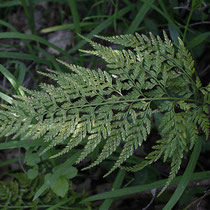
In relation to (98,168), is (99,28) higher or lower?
higher

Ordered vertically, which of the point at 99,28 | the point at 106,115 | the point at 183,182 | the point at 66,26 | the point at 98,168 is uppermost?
the point at 66,26

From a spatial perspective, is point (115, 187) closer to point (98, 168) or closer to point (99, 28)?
point (98, 168)

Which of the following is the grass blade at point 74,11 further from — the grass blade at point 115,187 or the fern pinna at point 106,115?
the grass blade at point 115,187

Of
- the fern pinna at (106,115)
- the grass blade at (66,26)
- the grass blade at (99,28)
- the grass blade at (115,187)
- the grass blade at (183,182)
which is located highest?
the grass blade at (66,26)

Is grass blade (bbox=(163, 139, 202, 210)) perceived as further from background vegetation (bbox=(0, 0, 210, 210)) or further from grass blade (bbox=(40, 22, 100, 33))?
grass blade (bbox=(40, 22, 100, 33))

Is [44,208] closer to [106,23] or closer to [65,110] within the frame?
[65,110]

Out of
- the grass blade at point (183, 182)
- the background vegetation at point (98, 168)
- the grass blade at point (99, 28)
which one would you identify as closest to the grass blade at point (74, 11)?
the background vegetation at point (98, 168)

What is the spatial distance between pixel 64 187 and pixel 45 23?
Result: 2.07 m

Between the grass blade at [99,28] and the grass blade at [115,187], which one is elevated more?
the grass blade at [99,28]

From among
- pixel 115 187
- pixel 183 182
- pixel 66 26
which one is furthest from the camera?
pixel 66 26

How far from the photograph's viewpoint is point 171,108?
148cm

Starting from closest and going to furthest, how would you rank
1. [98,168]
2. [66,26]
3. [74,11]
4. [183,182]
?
[183,182] < [74,11] < [98,168] < [66,26]

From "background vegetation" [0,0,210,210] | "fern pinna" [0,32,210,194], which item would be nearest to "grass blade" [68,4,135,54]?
"background vegetation" [0,0,210,210]

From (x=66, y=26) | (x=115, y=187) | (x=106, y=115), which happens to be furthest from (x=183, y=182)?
(x=66, y=26)
